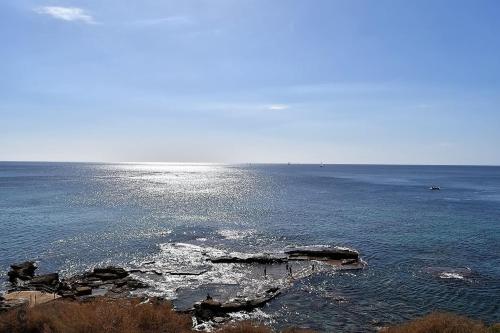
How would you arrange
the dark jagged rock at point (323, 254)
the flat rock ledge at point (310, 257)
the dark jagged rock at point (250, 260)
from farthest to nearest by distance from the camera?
the dark jagged rock at point (323, 254), the dark jagged rock at point (250, 260), the flat rock ledge at point (310, 257)

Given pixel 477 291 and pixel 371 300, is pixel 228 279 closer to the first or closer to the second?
pixel 371 300

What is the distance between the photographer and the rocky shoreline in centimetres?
3384

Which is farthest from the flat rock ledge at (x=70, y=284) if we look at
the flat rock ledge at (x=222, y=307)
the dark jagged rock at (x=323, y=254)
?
the dark jagged rock at (x=323, y=254)

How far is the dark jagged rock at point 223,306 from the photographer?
108 feet

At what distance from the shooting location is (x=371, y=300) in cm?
3678

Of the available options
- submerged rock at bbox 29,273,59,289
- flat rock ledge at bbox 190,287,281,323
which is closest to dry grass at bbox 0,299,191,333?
flat rock ledge at bbox 190,287,281,323

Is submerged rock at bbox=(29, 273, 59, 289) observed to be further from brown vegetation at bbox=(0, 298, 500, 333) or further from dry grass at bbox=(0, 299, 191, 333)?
brown vegetation at bbox=(0, 298, 500, 333)

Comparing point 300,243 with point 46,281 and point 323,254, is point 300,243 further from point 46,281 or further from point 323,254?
point 46,281

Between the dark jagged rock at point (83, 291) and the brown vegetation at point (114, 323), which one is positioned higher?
the brown vegetation at point (114, 323)

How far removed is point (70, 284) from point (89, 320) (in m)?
18.8

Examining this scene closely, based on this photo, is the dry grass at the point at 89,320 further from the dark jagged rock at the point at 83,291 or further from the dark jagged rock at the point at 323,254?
the dark jagged rock at the point at 323,254

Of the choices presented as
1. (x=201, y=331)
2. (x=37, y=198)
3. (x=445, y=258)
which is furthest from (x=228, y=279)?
(x=37, y=198)

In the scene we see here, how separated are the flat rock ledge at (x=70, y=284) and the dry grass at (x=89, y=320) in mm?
9507

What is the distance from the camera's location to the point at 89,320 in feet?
78.7
